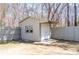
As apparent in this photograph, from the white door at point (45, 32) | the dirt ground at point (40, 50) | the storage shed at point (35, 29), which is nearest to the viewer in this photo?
the dirt ground at point (40, 50)

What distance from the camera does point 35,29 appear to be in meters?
15.0

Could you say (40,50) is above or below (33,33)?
below

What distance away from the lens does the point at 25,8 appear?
1883 cm

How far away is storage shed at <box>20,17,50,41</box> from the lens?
14.8m

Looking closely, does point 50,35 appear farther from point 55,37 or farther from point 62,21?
point 62,21

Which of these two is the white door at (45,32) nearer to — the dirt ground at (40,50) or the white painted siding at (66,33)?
the white painted siding at (66,33)

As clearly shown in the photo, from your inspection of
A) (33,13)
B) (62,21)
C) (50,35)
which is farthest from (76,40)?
(33,13)

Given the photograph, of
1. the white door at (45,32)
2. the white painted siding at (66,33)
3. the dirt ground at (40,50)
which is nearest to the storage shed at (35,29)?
the white door at (45,32)

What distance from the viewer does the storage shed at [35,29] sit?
1480 centimetres

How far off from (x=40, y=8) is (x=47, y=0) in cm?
1240

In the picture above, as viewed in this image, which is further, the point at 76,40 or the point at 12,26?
the point at 12,26

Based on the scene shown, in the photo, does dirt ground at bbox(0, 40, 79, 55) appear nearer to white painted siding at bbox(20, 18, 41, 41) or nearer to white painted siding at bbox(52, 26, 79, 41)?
white painted siding at bbox(52, 26, 79, 41)

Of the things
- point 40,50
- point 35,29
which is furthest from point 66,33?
point 40,50

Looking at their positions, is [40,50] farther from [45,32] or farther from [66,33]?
[66,33]
